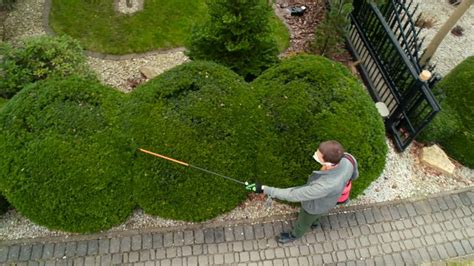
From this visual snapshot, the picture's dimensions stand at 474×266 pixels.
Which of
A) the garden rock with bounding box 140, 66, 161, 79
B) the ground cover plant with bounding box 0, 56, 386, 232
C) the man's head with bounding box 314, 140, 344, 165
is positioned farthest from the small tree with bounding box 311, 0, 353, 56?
the man's head with bounding box 314, 140, 344, 165

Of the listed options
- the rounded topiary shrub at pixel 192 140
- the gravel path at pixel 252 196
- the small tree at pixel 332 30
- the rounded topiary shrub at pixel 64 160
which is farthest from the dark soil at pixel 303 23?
the rounded topiary shrub at pixel 64 160

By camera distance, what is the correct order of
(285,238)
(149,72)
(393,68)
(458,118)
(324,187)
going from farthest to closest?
(149,72) → (393,68) → (458,118) → (285,238) → (324,187)

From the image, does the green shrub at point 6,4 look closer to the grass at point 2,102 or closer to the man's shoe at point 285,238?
the grass at point 2,102

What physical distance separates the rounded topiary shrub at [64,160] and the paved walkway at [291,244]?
430 millimetres

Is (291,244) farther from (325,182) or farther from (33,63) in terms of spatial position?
(33,63)

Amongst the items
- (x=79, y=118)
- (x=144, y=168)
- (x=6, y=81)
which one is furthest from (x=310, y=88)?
(x=6, y=81)

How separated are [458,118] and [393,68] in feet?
A: 4.43

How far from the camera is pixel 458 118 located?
6578mm

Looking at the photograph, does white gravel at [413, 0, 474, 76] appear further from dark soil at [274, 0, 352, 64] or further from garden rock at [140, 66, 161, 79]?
garden rock at [140, 66, 161, 79]

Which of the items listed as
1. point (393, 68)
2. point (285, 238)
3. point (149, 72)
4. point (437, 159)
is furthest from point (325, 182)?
point (149, 72)

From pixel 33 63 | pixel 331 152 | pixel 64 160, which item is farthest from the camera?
pixel 33 63

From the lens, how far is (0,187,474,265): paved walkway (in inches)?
215

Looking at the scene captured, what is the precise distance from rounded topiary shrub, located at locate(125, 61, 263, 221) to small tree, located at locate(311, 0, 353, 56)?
2.59 metres

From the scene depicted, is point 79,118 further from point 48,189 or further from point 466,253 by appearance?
point 466,253
